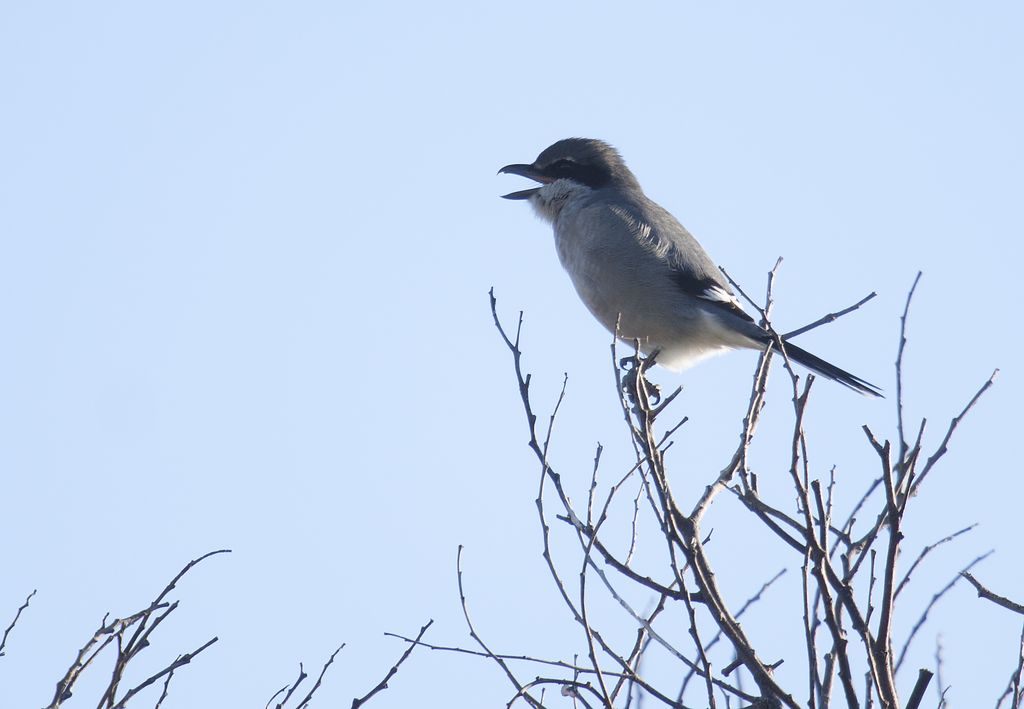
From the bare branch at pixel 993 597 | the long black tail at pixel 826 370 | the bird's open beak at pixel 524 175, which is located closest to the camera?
the bare branch at pixel 993 597

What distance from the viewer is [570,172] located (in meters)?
6.61

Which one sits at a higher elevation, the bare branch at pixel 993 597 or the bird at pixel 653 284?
the bird at pixel 653 284

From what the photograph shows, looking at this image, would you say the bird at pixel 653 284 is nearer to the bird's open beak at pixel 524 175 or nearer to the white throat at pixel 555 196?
the white throat at pixel 555 196

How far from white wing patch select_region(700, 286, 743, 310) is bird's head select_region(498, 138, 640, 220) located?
119cm

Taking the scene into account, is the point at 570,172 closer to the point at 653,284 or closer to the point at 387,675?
the point at 653,284

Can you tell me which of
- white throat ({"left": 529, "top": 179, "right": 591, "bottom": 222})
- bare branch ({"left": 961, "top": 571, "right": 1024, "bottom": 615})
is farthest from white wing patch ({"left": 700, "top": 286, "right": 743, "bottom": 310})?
bare branch ({"left": 961, "top": 571, "right": 1024, "bottom": 615})

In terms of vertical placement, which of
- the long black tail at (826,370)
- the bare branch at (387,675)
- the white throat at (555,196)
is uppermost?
the white throat at (555,196)

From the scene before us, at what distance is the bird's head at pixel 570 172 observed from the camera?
254 inches

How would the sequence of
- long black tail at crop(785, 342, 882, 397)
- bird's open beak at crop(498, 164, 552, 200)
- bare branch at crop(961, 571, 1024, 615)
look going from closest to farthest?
bare branch at crop(961, 571, 1024, 615)
long black tail at crop(785, 342, 882, 397)
bird's open beak at crop(498, 164, 552, 200)

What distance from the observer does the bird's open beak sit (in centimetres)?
658

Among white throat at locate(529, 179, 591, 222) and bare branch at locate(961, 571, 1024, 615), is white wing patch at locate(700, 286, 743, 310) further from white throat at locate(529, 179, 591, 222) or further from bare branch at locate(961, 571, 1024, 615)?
bare branch at locate(961, 571, 1024, 615)

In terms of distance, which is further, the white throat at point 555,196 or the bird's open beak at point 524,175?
the bird's open beak at point 524,175

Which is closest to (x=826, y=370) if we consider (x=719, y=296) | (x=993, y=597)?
(x=719, y=296)

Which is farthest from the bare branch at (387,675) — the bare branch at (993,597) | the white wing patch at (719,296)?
the white wing patch at (719,296)
